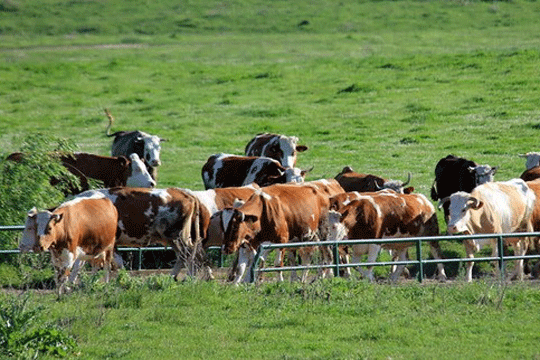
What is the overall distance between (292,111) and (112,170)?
14.8 meters

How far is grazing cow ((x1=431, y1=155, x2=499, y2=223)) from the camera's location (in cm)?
→ 2441

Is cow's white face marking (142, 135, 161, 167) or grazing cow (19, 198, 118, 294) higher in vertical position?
grazing cow (19, 198, 118, 294)

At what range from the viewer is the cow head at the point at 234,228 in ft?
60.6

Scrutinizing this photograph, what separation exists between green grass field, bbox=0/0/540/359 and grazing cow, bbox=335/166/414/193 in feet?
5.48

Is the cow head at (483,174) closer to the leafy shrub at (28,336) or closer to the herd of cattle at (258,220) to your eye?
the herd of cattle at (258,220)

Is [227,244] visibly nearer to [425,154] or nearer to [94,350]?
[94,350]

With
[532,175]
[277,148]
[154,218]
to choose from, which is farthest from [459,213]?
[277,148]

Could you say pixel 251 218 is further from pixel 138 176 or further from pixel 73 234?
pixel 138 176

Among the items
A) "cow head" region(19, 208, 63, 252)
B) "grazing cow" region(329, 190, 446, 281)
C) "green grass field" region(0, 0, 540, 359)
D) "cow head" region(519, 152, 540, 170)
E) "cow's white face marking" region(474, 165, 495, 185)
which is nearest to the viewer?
"green grass field" region(0, 0, 540, 359)

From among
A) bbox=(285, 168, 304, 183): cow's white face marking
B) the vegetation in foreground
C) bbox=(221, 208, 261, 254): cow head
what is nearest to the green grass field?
the vegetation in foreground

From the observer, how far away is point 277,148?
28438 mm

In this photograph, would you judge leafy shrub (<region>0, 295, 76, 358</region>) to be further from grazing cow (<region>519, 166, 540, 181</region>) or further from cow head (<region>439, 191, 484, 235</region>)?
grazing cow (<region>519, 166, 540, 181</region>)

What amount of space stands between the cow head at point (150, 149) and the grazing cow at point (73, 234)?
28.6 ft

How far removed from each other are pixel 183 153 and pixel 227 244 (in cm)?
1549
